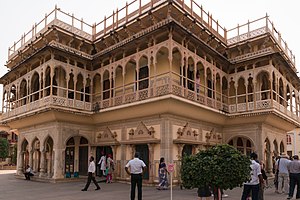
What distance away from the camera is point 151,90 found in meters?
15.9

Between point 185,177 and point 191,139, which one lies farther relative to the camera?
point 191,139

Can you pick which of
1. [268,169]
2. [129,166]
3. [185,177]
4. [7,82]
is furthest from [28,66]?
[268,169]

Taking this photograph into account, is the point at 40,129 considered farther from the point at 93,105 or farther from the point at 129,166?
the point at 129,166

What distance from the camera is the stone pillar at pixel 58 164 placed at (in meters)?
17.9

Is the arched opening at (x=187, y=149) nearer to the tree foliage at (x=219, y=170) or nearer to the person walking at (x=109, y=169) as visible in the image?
the person walking at (x=109, y=169)

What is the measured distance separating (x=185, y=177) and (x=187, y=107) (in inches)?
352

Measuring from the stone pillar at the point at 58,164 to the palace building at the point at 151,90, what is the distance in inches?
2.4

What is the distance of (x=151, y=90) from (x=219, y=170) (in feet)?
30.6

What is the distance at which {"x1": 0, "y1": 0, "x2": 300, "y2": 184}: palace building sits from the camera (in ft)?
53.0

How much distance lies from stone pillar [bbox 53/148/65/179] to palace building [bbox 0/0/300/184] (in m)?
0.06

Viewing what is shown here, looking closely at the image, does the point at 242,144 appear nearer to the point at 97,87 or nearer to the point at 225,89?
the point at 225,89

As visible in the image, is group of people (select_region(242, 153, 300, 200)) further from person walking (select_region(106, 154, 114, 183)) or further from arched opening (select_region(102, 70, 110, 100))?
arched opening (select_region(102, 70, 110, 100))

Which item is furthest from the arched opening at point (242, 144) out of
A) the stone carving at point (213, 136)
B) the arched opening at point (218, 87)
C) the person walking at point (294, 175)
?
the person walking at point (294, 175)

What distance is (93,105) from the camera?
1969cm
